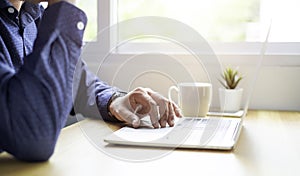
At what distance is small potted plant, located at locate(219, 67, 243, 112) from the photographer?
57.0 inches

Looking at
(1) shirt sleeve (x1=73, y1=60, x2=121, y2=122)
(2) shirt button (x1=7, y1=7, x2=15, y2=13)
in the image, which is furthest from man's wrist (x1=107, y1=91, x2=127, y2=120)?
(2) shirt button (x1=7, y1=7, x2=15, y2=13)

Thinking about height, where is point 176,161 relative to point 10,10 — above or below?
below

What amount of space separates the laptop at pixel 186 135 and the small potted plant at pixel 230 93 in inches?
9.3

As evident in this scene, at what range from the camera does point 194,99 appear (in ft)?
4.25

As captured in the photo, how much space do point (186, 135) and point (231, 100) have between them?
51cm

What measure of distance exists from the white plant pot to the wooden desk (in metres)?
0.42

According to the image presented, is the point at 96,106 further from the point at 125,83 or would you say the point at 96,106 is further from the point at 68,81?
the point at 68,81

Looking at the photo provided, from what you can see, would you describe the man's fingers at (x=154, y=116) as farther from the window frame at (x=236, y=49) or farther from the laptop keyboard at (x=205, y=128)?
the window frame at (x=236, y=49)

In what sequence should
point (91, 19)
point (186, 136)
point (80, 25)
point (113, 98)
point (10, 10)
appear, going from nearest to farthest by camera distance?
point (80, 25) < point (186, 136) < point (10, 10) < point (113, 98) < point (91, 19)

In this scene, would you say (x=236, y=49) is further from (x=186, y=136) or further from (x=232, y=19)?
(x=186, y=136)

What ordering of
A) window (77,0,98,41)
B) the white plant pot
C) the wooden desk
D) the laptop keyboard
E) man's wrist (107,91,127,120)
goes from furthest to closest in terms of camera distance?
window (77,0,98,41) → the white plant pot → man's wrist (107,91,127,120) → the laptop keyboard → the wooden desk

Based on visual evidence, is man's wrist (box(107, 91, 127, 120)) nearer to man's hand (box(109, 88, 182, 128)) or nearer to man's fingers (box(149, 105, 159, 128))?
man's hand (box(109, 88, 182, 128))

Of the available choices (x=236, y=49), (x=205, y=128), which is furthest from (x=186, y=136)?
(x=236, y=49)

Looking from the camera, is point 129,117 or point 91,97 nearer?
point 129,117
